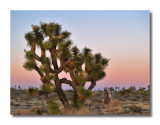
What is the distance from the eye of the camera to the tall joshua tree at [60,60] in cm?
778

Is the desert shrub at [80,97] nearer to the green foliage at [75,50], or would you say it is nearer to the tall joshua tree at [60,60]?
the tall joshua tree at [60,60]

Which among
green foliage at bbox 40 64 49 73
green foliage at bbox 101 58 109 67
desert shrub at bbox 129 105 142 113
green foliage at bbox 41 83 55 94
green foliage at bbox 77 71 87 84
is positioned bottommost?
desert shrub at bbox 129 105 142 113

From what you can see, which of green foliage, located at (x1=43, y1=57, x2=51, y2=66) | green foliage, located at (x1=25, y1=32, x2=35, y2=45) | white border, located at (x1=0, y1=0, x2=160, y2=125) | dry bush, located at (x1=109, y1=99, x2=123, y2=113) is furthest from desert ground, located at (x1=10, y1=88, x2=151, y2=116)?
green foliage, located at (x1=25, y1=32, x2=35, y2=45)

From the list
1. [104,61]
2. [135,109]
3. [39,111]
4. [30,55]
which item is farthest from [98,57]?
[39,111]

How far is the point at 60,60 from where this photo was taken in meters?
7.96

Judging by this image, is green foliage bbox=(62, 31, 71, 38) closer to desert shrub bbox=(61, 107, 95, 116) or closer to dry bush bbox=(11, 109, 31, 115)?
desert shrub bbox=(61, 107, 95, 116)

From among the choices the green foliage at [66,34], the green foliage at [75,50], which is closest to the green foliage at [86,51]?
the green foliage at [75,50]

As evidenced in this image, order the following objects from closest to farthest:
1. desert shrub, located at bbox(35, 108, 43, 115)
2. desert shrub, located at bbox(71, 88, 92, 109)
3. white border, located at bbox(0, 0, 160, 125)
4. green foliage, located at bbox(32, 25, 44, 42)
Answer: desert shrub, located at bbox(71, 88, 92, 109)
white border, located at bbox(0, 0, 160, 125)
desert shrub, located at bbox(35, 108, 43, 115)
green foliage, located at bbox(32, 25, 44, 42)

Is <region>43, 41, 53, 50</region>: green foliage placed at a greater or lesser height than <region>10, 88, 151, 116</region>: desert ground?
greater

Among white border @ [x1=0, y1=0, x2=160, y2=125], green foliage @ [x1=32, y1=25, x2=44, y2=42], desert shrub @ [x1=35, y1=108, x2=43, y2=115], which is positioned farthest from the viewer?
green foliage @ [x1=32, y1=25, x2=44, y2=42]

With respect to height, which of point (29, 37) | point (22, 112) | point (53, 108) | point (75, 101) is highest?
point (29, 37)

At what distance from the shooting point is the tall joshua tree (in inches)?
306
